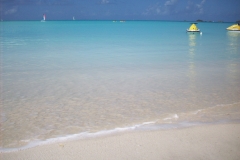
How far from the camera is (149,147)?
151 inches

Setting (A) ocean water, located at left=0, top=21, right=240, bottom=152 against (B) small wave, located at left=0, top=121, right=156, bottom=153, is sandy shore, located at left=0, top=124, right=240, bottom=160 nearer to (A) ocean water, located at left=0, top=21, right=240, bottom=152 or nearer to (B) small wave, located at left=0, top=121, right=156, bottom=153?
(B) small wave, located at left=0, top=121, right=156, bottom=153

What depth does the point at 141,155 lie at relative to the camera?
360 centimetres

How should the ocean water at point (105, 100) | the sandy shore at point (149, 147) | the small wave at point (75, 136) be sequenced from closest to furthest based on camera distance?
the sandy shore at point (149, 147)
the small wave at point (75, 136)
the ocean water at point (105, 100)

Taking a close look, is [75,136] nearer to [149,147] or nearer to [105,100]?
[149,147]

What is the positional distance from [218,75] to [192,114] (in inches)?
192

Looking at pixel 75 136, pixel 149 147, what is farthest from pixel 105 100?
pixel 149 147

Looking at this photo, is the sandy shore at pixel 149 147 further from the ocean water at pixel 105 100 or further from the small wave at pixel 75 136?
the ocean water at pixel 105 100

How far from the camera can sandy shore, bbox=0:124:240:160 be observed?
3.57 meters

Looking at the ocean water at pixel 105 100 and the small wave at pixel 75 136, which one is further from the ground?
the ocean water at pixel 105 100

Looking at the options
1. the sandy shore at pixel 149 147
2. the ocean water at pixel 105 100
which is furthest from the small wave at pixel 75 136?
the sandy shore at pixel 149 147

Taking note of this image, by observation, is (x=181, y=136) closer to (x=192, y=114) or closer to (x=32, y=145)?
(x=192, y=114)

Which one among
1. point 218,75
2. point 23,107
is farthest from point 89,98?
point 218,75

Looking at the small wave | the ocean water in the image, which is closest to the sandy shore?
the small wave

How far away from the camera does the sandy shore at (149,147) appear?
357cm
